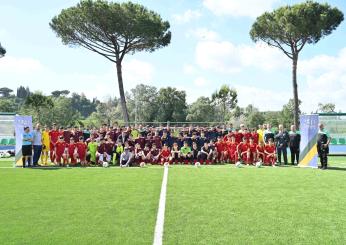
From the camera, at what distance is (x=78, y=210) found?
6.75 metres

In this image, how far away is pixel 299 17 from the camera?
1200 inches

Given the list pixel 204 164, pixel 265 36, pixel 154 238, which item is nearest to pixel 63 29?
pixel 265 36

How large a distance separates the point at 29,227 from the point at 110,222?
1.09 metres

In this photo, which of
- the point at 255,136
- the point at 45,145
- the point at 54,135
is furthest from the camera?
the point at 255,136

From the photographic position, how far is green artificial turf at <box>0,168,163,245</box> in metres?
5.11

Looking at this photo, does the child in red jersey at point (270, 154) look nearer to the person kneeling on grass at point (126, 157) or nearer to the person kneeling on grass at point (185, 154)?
the person kneeling on grass at point (185, 154)

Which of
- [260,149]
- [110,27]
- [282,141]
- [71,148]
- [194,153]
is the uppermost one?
[110,27]

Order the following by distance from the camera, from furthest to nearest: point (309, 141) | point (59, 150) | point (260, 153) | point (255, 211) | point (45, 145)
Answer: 1. point (45, 145)
2. point (260, 153)
3. point (59, 150)
4. point (309, 141)
5. point (255, 211)

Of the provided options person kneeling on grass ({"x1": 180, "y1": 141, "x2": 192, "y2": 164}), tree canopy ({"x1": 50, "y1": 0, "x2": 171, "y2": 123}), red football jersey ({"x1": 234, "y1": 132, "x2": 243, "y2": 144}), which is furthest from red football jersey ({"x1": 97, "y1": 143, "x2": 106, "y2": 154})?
tree canopy ({"x1": 50, "y1": 0, "x2": 171, "y2": 123})

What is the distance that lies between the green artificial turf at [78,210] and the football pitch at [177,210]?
0.01 m

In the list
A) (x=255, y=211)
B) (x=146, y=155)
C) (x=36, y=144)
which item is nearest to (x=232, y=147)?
(x=146, y=155)

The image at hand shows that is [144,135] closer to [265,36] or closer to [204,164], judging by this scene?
[204,164]

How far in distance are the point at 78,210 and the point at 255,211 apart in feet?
9.44

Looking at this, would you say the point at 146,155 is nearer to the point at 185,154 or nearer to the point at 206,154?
the point at 185,154
